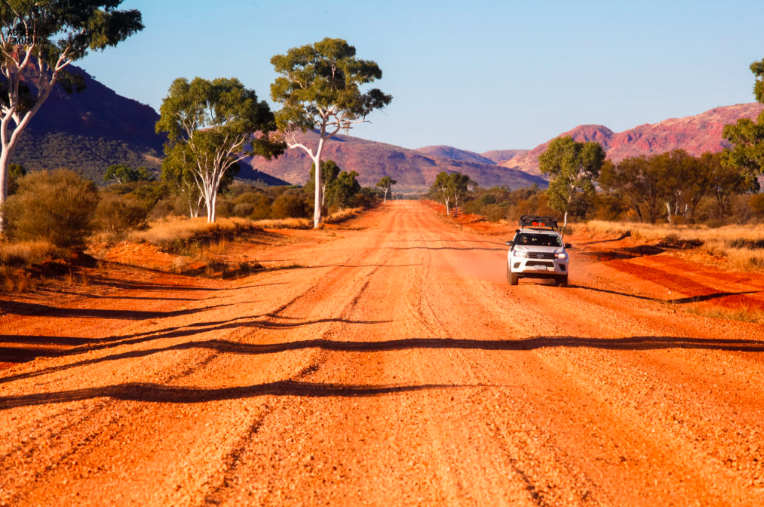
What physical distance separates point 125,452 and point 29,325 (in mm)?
6634

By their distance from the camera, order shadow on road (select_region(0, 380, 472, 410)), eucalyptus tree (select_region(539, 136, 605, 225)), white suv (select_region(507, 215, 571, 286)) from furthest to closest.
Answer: eucalyptus tree (select_region(539, 136, 605, 225)), white suv (select_region(507, 215, 571, 286)), shadow on road (select_region(0, 380, 472, 410))

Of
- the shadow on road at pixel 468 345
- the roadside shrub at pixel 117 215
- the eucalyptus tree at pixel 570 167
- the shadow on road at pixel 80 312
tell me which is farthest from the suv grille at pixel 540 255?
the eucalyptus tree at pixel 570 167

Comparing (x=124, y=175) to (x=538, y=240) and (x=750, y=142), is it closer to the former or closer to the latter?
(x=538, y=240)

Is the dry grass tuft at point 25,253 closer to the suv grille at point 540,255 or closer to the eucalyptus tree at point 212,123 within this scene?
the suv grille at point 540,255

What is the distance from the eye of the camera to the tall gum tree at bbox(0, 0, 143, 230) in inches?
798

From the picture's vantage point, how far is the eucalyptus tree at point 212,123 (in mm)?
34438

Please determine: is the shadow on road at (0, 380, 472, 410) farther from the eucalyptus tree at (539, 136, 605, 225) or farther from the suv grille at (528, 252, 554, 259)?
the eucalyptus tree at (539, 136, 605, 225)

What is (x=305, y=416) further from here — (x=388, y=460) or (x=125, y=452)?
(x=125, y=452)

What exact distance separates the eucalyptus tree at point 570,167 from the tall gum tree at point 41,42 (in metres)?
36.3

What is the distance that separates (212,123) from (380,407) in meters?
33.8

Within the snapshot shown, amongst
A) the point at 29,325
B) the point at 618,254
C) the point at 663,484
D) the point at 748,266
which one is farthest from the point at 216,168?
the point at 663,484

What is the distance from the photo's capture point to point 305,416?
5.34 meters

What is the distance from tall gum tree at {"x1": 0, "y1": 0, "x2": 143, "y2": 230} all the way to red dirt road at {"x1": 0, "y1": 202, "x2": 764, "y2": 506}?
13185 millimetres

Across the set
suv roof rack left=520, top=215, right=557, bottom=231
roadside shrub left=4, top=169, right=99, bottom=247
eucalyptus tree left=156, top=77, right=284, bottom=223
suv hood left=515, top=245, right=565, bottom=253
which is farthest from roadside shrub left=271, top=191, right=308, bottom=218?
suv hood left=515, top=245, right=565, bottom=253
